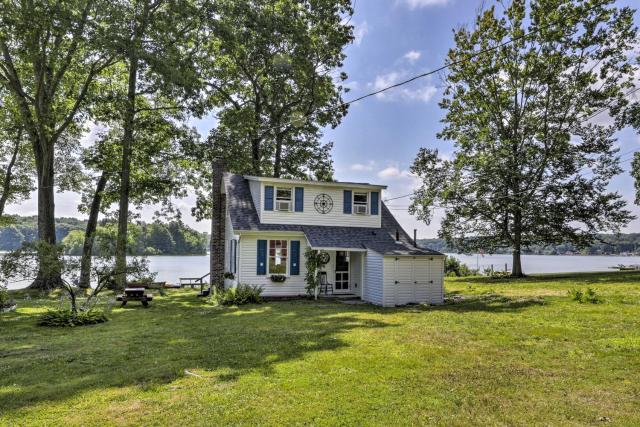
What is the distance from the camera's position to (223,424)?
4438 millimetres

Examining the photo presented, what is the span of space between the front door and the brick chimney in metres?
5.35

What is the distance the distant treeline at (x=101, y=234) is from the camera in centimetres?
1182

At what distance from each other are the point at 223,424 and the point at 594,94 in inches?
1101

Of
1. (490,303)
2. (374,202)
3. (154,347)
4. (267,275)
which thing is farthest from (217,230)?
(490,303)

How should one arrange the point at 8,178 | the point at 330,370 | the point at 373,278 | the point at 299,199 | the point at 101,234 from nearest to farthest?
the point at 330,370, the point at 101,234, the point at 373,278, the point at 299,199, the point at 8,178

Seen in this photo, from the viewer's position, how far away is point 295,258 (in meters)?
16.9

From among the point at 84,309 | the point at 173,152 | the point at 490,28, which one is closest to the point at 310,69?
the point at 173,152

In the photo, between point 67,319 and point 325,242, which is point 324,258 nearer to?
point 325,242

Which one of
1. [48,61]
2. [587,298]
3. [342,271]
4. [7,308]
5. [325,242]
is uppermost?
[48,61]

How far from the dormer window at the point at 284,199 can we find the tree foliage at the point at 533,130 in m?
13.5

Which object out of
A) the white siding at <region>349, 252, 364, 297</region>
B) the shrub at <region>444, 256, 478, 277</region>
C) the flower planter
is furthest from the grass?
the shrub at <region>444, 256, 478, 277</region>

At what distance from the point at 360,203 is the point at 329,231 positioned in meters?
2.31

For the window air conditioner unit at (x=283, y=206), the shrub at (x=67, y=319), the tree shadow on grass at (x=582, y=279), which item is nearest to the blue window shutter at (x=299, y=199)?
the window air conditioner unit at (x=283, y=206)

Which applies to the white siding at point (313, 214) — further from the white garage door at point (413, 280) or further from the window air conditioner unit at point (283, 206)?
the white garage door at point (413, 280)
